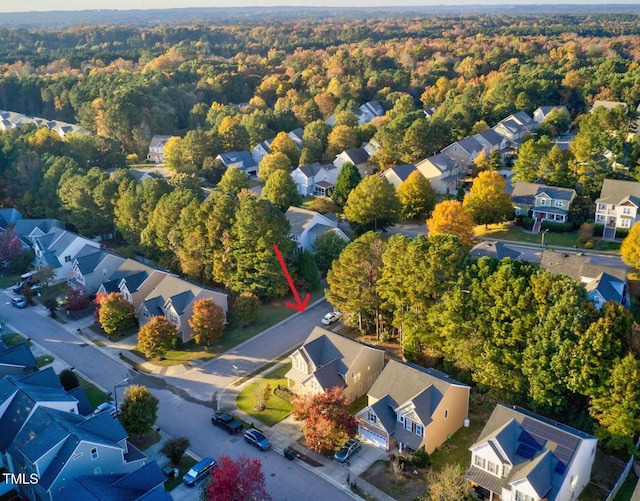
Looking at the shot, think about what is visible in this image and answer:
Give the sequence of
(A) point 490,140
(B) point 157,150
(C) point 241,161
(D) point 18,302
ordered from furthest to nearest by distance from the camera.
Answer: (B) point 157,150 < (C) point 241,161 < (A) point 490,140 < (D) point 18,302

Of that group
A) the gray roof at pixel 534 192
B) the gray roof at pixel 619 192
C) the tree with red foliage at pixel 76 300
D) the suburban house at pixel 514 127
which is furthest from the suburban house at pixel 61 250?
the suburban house at pixel 514 127

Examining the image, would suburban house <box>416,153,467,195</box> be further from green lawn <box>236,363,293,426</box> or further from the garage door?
the garage door

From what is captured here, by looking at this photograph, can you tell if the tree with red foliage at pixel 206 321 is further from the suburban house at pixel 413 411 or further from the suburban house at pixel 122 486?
the suburban house at pixel 122 486

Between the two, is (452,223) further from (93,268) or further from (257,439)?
(93,268)

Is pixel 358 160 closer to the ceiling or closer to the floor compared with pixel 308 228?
closer to the ceiling

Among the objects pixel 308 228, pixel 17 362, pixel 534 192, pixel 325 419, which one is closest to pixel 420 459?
pixel 325 419

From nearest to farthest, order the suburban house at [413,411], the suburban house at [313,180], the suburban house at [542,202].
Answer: the suburban house at [413,411]
the suburban house at [542,202]
the suburban house at [313,180]

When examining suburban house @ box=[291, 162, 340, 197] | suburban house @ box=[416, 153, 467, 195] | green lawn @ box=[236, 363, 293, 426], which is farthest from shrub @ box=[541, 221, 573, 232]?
green lawn @ box=[236, 363, 293, 426]
